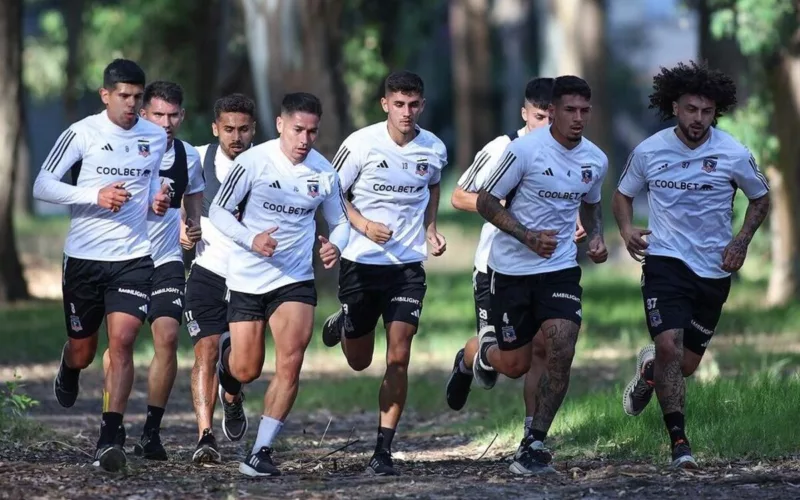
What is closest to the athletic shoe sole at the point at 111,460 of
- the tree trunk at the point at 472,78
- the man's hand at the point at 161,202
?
the man's hand at the point at 161,202

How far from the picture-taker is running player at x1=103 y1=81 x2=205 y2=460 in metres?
12.6

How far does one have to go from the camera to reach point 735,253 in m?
11.5

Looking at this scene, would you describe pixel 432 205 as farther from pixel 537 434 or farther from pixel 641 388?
pixel 537 434

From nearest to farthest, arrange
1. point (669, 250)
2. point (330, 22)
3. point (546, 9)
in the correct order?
→ 1. point (669, 250)
2. point (330, 22)
3. point (546, 9)

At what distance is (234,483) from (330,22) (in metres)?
16.1

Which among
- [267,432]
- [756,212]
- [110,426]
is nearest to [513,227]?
[756,212]

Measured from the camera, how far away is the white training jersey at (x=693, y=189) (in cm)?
1165

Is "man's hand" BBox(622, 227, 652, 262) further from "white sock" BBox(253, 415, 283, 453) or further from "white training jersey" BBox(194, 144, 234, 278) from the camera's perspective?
"white training jersey" BBox(194, 144, 234, 278)

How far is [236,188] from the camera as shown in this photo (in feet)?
37.5

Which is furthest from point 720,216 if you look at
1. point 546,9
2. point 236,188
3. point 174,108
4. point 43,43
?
point 43,43

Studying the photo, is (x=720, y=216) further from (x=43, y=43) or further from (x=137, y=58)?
(x=43, y=43)

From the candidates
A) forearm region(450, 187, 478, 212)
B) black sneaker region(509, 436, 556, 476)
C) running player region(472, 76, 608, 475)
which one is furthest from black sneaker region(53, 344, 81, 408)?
black sneaker region(509, 436, 556, 476)

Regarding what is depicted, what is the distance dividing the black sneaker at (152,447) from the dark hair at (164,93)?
7.78 ft

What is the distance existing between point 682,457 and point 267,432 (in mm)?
2542
